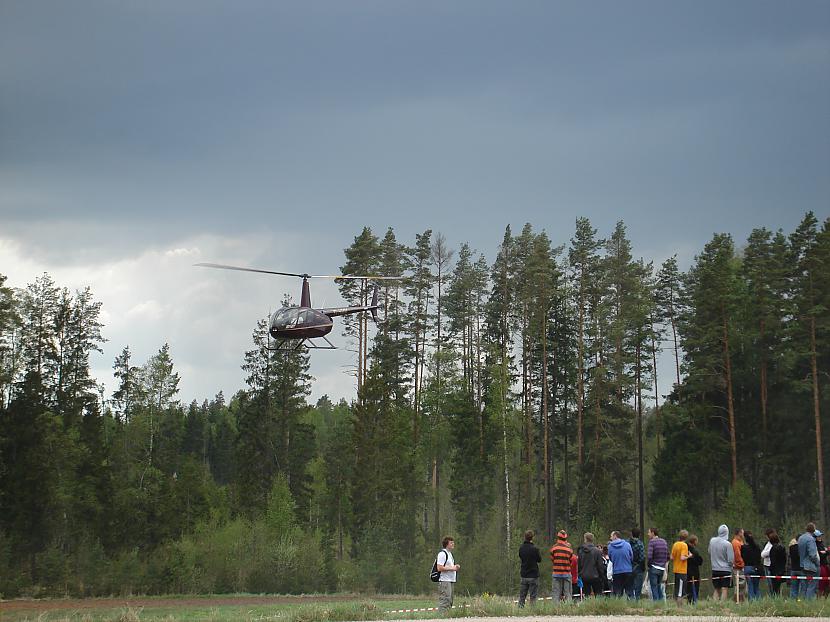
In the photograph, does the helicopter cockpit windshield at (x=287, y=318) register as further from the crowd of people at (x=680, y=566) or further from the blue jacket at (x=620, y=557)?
the blue jacket at (x=620, y=557)

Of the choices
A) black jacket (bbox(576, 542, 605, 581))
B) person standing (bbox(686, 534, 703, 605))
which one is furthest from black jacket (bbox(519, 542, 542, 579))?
person standing (bbox(686, 534, 703, 605))

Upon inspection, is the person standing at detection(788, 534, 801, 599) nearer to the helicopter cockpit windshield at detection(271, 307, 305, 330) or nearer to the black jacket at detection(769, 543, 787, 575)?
the black jacket at detection(769, 543, 787, 575)

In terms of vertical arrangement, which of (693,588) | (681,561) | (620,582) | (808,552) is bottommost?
(693,588)

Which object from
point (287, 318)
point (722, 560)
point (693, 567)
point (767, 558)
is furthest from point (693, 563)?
point (287, 318)

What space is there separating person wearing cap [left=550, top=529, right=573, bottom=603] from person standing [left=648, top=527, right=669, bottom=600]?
75.0 inches

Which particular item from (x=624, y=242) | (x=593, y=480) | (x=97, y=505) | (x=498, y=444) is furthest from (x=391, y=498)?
(x=624, y=242)

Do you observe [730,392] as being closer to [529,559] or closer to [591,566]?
[591,566]

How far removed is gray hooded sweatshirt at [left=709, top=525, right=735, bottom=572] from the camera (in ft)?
70.5

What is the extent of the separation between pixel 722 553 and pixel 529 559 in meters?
4.21

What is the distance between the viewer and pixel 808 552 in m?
21.6

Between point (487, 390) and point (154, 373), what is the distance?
24.9 m

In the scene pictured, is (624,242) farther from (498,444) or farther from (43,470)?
(43,470)

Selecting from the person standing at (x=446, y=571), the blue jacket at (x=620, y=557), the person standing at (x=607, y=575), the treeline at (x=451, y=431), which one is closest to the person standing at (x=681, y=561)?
the blue jacket at (x=620, y=557)

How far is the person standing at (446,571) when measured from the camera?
20547mm
